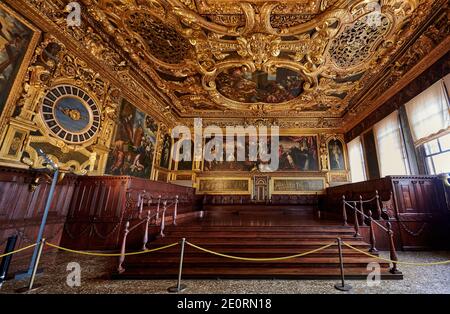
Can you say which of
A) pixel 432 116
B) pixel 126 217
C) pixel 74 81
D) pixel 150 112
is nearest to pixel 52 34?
pixel 74 81

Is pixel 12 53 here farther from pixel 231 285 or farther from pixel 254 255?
pixel 254 255

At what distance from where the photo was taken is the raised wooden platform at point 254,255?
9.66ft

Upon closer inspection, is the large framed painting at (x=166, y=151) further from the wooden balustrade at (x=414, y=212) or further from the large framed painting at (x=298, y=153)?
the wooden balustrade at (x=414, y=212)

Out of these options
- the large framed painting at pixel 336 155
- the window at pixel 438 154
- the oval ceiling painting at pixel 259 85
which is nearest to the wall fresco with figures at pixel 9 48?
the oval ceiling painting at pixel 259 85

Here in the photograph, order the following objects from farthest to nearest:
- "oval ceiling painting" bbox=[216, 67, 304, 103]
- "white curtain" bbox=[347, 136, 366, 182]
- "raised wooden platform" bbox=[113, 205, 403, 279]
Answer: "white curtain" bbox=[347, 136, 366, 182] < "oval ceiling painting" bbox=[216, 67, 304, 103] < "raised wooden platform" bbox=[113, 205, 403, 279]

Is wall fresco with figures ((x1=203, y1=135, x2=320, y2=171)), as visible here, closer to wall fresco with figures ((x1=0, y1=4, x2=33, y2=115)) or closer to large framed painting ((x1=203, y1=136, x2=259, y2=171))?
large framed painting ((x1=203, y1=136, x2=259, y2=171))

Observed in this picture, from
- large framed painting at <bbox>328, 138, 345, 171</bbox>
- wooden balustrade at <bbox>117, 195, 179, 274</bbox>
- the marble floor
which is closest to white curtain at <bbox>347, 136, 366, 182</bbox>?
large framed painting at <bbox>328, 138, 345, 171</bbox>

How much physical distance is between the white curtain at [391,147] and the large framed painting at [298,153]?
3.05 metres

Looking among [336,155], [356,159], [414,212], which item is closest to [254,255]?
[414,212]

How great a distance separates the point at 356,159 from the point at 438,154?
4057 millimetres

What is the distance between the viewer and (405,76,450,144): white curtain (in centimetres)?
505

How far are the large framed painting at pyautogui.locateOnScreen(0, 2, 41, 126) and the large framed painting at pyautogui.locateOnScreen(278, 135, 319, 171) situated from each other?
1033cm

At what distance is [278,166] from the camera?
10.4 m
